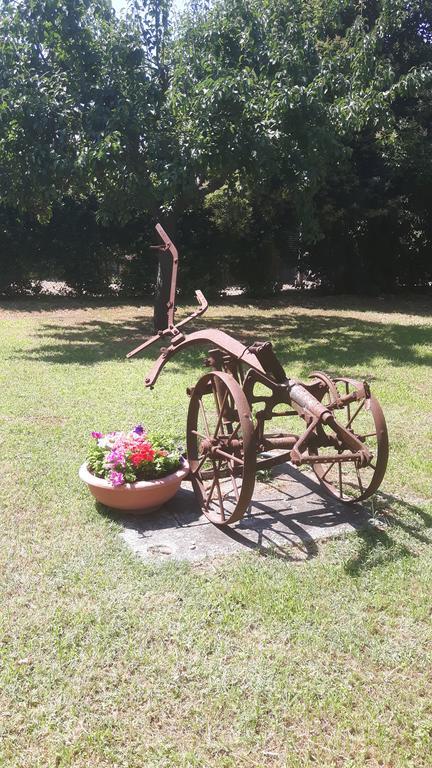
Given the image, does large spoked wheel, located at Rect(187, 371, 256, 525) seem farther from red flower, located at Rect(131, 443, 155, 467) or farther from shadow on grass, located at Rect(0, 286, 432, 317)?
shadow on grass, located at Rect(0, 286, 432, 317)

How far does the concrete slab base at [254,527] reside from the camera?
11.2 feet

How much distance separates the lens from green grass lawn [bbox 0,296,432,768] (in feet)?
6.95

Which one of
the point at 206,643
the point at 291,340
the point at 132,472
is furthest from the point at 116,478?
the point at 291,340

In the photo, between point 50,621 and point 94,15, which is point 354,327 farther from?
point 50,621

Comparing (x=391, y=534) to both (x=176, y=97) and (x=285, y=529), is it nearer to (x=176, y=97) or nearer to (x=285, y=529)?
(x=285, y=529)

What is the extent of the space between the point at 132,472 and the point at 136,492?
14cm

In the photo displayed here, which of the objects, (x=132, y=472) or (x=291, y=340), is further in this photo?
(x=291, y=340)

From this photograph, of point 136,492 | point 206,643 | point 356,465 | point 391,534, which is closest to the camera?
point 206,643

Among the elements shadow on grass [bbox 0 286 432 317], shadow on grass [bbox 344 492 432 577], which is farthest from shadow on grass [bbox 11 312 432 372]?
shadow on grass [bbox 344 492 432 577]

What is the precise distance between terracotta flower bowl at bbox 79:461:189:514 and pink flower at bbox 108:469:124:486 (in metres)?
0.03

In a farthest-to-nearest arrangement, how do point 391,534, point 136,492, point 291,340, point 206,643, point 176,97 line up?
point 291,340, point 176,97, point 136,492, point 391,534, point 206,643

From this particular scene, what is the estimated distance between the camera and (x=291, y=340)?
10.8 metres

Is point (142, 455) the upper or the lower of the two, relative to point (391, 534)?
upper

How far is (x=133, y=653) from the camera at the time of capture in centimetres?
255
